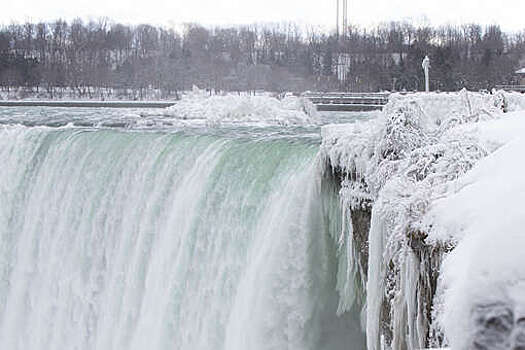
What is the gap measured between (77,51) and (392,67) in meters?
29.0

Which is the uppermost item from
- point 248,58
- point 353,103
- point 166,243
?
point 248,58

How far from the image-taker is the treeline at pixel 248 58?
36469 mm

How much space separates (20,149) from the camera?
46.0 ft

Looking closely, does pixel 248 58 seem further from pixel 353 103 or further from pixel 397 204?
pixel 397 204

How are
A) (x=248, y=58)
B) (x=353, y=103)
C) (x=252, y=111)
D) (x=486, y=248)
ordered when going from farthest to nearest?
(x=248, y=58), (x=353, y=103), (x=252, y=111), (x=486, y=248)

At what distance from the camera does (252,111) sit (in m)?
19.7

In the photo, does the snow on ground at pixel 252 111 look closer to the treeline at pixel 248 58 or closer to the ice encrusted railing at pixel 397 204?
the ice encrusted railing at pixel 397 204

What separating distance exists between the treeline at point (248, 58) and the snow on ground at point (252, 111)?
12148 millimetres

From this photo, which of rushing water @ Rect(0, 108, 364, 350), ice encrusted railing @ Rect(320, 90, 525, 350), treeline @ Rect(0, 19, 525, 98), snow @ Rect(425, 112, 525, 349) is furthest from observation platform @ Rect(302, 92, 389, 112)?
snow @ Rect(425, 112, 525, 349)

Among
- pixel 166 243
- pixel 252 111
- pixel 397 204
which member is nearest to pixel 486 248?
pixel 397 204

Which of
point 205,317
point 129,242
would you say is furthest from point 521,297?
point 129,242

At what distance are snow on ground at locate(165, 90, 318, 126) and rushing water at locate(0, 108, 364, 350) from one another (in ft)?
17.9

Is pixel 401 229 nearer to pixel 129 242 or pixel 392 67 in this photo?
pixel 129 242

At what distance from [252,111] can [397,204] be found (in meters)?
14.5
